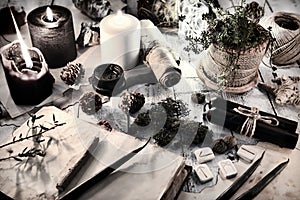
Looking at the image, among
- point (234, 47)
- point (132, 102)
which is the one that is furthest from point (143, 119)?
point (234, 47)

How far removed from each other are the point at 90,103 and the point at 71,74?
4.7 inches

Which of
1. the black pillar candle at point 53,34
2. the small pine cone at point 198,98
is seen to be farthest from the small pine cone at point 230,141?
the black pillar candle at point 53,34

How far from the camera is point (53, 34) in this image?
3.77 feet

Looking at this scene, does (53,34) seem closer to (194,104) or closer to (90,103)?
(90,103)

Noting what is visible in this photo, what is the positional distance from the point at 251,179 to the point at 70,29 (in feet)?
1.92

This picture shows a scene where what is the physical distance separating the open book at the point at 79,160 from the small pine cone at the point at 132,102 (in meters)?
0.12

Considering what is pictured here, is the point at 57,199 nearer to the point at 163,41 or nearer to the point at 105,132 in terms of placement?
the point at 105,132

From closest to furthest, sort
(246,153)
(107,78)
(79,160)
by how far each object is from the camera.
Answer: (79,160)
(246,153)
(107,78)

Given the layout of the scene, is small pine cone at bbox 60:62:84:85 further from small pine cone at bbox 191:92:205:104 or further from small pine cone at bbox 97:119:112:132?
small pine cone at bbox 191:92:205:104

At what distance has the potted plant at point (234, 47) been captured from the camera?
3.46 feet

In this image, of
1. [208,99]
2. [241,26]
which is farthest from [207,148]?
[241,26]

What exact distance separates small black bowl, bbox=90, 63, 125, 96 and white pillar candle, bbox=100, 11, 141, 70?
72mm

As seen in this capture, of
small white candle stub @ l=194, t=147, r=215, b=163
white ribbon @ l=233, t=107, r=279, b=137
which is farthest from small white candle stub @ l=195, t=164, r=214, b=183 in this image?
white ribbon @ l=233, t=107, r=279, b=137

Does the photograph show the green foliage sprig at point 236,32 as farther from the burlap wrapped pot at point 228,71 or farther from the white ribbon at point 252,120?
the white ribbon at point 252,120
